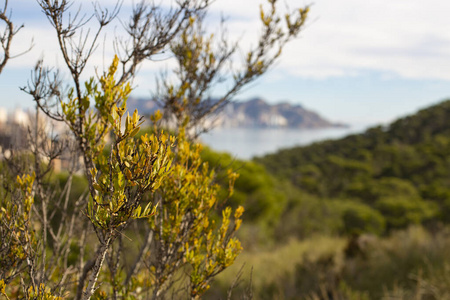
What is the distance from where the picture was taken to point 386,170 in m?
30.1

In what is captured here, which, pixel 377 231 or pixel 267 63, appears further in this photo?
pixel 377 231

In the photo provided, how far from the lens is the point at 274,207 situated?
55.3 feet

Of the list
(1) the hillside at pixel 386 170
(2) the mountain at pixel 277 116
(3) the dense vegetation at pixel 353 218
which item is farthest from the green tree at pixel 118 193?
(2) the mountain at pixel 277 116

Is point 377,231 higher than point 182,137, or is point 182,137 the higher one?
point 182,137

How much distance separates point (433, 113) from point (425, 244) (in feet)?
125

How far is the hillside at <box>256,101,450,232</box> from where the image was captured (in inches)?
736

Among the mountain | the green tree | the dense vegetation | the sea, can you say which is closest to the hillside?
the dense vegetation

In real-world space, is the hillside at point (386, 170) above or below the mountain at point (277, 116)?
below

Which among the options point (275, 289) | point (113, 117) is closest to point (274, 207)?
point (275, 289)

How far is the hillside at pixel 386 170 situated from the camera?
18.7 m

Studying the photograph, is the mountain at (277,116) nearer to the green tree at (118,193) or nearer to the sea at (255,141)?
the sea at (255,141)

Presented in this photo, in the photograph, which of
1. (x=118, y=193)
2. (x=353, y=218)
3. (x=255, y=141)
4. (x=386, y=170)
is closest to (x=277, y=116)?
(x=255, y=141)

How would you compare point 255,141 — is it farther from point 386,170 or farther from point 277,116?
point 277,116

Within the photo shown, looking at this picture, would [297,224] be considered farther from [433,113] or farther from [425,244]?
[433,113]
